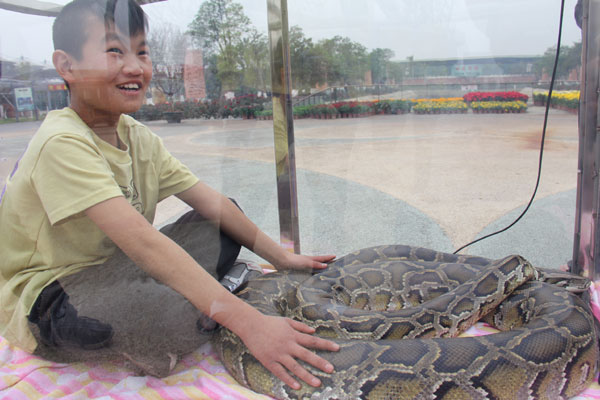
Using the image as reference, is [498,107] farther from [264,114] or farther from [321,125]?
[264,114]

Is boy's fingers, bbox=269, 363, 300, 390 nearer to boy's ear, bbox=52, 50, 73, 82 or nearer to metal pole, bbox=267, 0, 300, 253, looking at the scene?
boy's ear, bbox=52, 50, 73, 82

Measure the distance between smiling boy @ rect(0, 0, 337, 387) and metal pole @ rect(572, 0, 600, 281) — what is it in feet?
5.47

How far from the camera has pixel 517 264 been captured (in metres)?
2.31

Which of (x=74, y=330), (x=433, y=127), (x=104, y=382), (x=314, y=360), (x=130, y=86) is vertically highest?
(x=130, y=86)

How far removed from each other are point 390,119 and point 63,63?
6.70ft

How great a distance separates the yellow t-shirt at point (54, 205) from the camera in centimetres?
158

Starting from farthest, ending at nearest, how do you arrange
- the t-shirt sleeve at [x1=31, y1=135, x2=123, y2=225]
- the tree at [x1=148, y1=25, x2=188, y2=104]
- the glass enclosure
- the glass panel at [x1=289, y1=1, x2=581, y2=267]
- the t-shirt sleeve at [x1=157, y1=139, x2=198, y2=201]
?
the glass panel at [x1=289, y1=1, x2=581, y2=267] → the glass enclosure → the t-shirt sleeve at [x1=157, y1=139, x2=198, y2=201] → the tree at [x1=148, y1=25, x2=188, y2=104] → the t-shirt sleeve at [x1=31, y1=135, x2=123, y2=225]

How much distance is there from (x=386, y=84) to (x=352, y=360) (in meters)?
1.83

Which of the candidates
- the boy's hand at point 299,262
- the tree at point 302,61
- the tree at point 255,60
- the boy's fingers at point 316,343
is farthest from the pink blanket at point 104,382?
the tree at point 302,61

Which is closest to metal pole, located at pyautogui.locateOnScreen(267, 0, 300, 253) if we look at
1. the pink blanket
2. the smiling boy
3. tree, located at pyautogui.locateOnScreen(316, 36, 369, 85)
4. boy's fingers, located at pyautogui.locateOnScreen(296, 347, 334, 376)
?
tree, located at pyautogui.locateOnScreen(316, 36, 369, 85)

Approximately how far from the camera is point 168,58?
1.99 meters

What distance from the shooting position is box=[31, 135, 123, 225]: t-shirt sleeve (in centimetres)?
157

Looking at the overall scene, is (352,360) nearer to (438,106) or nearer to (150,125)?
(150,125)

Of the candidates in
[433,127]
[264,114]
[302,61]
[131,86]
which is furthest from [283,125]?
[131,86]
